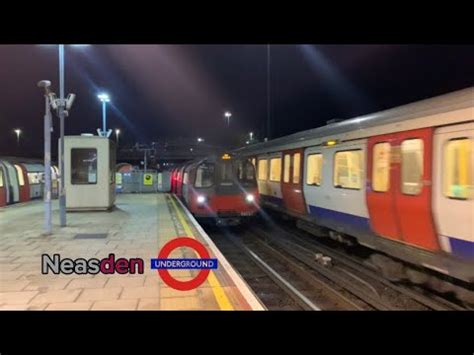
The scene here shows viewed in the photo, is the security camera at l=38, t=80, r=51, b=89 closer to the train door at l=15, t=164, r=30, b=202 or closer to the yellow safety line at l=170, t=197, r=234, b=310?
the yellow safety line at l=170, t=197, r=234, b=310

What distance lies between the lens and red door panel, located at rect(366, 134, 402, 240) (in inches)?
319

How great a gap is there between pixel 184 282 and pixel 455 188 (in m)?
3.95

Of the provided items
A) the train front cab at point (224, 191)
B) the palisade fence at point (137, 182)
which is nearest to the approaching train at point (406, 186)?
the train front cab at point (224, 191)

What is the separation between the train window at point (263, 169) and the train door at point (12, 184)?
11.2m

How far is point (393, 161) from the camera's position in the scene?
8172mm

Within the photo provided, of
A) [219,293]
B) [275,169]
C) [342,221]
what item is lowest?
[219,293]

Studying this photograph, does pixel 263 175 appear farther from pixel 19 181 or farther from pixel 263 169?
pixel 19 181

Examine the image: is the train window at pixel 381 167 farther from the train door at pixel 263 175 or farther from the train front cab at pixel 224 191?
the train door at pixel 263 175

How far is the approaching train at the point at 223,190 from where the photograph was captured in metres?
14.9

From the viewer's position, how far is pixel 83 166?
54.4 ft

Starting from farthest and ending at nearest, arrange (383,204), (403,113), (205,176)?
(205,176), (383,204), (403,113)

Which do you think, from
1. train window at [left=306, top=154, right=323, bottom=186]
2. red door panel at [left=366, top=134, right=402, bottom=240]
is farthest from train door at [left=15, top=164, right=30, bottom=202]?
red door panel at [left=366, top=134, right=402, bottom=240]

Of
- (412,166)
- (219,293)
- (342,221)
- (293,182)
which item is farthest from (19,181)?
(412,166)
